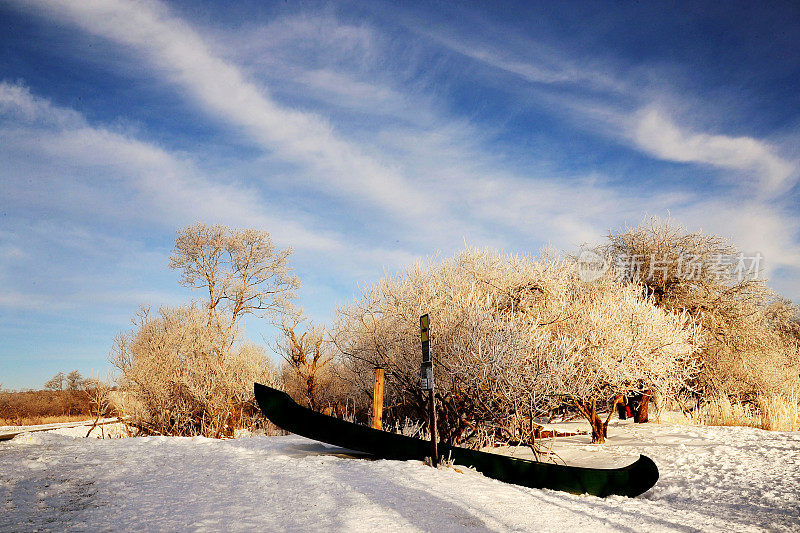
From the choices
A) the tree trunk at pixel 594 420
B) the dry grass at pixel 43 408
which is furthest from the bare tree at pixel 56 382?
the tree trunk at pixel 594 420

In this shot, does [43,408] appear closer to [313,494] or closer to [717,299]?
[313,494]

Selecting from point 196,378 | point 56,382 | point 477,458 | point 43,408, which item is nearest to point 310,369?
point 196,378

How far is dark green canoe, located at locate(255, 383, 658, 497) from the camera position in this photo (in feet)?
23.5

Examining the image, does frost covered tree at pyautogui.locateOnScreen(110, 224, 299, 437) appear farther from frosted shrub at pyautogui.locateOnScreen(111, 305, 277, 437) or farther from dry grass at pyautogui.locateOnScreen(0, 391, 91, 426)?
dry grass at pyautogui.locateOnScreen(0, 391, 91, 426)

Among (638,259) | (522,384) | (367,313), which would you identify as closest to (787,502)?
(522,384)

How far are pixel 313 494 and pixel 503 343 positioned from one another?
589cm

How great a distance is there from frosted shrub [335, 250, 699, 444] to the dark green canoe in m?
2.55

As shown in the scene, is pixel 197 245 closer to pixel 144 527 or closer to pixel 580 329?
pixel 580 329

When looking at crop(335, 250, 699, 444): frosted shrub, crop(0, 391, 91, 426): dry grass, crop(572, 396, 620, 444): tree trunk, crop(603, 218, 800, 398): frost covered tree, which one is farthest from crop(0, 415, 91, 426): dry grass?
crop(603, 218, 800, 398): frost covered tree

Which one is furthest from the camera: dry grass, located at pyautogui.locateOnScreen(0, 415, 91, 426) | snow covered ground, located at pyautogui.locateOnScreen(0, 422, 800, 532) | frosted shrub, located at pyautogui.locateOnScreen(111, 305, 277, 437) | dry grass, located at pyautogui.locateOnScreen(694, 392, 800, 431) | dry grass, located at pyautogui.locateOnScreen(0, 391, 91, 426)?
dry grass, located at pyautogui.locateOnScreen(0, 391, 91, 426)

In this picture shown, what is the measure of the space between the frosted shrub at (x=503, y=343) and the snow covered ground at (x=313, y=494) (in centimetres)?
281

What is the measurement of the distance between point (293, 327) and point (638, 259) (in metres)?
15.1

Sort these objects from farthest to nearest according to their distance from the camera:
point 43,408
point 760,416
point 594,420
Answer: point 43,408
point 760,416
point 594,420

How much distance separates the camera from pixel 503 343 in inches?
393
